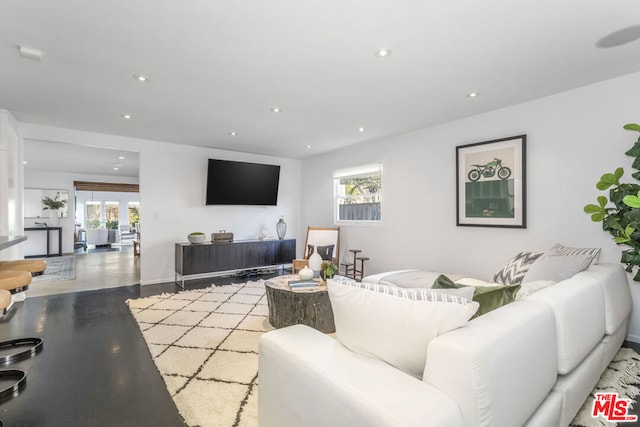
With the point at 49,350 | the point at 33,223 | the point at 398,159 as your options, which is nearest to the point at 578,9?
the point at 398,159

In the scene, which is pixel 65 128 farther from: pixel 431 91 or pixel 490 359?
pixel 490 359

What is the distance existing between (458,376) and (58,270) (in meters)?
8.01

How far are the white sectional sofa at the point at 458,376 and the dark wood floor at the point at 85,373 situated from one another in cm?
106

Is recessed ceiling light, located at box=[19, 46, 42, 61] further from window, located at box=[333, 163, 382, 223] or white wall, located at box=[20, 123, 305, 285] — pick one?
window, located at box=[333, 163, 382, 223]

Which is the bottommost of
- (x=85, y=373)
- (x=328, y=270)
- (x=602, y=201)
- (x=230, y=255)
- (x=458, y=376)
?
(x=85, y=373)

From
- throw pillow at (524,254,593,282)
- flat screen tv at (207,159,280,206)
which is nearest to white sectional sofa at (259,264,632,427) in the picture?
throw pillow at (524,254,593,282)

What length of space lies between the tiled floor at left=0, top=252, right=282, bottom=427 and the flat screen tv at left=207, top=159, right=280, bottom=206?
251cm

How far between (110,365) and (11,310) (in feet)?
8.35

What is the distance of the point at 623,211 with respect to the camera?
8.39ft

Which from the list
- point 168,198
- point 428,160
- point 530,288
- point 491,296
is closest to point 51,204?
point 168,198

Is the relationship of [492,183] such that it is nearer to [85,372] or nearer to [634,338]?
[634,338]

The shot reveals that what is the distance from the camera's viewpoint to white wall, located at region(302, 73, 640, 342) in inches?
114

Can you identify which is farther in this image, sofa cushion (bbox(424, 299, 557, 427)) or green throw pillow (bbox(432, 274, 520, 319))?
green throw pillow (bbox(432, 274, 520, 319))

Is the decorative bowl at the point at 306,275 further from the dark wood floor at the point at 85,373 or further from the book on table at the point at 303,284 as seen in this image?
the dark wood floor at the point at 85,373
